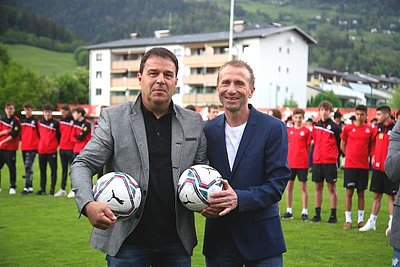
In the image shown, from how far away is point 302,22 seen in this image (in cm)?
15125

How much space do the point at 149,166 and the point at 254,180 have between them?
2.39 ft

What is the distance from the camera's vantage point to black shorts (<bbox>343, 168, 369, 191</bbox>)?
464 inches

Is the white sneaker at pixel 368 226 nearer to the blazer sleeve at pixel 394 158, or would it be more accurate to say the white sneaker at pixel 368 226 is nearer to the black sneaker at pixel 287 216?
the black sneaker at pixel 287 216

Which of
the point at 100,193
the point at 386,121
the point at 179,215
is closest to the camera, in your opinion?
the point at 100,193

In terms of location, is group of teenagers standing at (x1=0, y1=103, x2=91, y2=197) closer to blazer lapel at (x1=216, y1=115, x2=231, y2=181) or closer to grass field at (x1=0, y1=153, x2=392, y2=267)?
grass field at (x1=0, y1=153, x2=392, y2=267)

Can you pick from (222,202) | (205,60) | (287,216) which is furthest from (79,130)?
(205,60)

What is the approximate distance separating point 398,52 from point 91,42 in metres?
103

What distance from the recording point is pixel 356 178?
38.9 ft

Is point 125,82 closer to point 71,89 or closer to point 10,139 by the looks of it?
point 71,89

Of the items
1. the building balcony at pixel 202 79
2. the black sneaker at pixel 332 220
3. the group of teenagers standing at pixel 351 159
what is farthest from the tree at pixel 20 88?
the black sneaker at pixel 332 220

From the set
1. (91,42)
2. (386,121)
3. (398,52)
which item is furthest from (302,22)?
(386,121)

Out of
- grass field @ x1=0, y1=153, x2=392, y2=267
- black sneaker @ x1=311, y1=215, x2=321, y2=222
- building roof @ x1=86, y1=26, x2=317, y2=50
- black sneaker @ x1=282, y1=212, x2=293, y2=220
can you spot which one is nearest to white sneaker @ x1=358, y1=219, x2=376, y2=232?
grass field @ x1=0, y1=153, x2=392, y2=267

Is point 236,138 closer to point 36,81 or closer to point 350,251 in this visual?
point 350,251

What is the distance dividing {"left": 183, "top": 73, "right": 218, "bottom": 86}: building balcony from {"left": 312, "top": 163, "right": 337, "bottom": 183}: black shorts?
177ft
